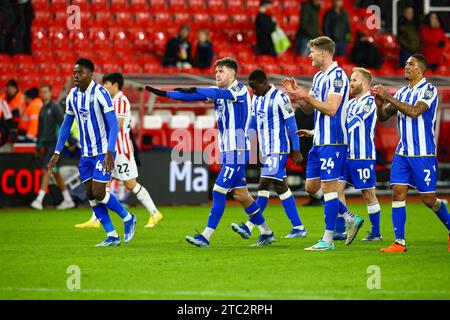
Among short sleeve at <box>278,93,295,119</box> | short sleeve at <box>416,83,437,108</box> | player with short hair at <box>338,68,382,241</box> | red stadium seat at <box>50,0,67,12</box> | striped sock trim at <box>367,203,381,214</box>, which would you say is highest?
red stadium seat at <box>50,0,67,12</box>

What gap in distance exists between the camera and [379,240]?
501 inches

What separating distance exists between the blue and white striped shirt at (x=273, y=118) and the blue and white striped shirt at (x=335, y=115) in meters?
1.39

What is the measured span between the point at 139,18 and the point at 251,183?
23.4 ft

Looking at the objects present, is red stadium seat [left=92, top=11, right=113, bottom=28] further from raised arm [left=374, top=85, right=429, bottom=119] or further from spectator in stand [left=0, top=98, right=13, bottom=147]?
raised arm [left=374, top=85, right=429, bottom=119]

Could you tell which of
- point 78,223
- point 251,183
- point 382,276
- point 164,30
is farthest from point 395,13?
point 382,276

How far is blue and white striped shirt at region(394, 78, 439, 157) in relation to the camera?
11.2 m

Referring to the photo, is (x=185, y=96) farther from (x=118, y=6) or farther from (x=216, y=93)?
(x=118, y=6)

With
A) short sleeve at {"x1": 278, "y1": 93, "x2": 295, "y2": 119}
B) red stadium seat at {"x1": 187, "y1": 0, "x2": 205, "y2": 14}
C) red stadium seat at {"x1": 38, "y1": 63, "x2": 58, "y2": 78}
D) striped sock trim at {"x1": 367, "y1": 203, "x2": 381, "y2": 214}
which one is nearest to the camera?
short sleeve at {"x1": 278, "y1": 93, "x2": 295, "y2": 119}

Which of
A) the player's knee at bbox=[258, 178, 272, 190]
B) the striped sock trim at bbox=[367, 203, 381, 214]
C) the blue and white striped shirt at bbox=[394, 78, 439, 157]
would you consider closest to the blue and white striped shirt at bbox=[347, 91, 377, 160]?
the striped sock trim at bbox=[367, 203, 381, 214]

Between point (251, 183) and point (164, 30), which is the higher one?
point (164, 30)

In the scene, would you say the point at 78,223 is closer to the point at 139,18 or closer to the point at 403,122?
the point at 403,122

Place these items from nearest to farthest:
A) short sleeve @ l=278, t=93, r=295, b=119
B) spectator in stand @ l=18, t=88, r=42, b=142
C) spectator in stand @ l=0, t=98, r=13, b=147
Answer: short sleeve @ l=278, t=93, r=295, b=119 < spectator in stand @ l=0, t=98, r=13, b=147 < spectator in stand @ l=18, t=88, r=42, b=142

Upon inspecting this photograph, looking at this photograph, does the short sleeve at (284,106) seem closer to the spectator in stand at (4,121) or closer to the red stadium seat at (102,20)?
A: the spectator in stand at (4,121)

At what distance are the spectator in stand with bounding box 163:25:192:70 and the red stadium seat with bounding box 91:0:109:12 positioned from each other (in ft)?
8.52
